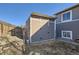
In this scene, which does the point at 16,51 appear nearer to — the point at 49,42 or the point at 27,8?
the point at 49,42

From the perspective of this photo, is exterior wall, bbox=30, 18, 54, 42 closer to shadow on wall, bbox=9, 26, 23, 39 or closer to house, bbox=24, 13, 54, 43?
house, bbox=24, 13, 54, 43

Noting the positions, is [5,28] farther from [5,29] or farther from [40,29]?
[40,29]

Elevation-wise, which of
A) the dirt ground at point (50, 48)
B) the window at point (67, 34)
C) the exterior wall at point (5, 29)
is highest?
the exterior wall at point (5, 29)

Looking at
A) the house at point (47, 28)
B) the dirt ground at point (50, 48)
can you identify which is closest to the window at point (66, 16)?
the house at point (47, 28)

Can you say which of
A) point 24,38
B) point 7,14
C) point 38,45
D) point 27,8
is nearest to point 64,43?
point 38,45

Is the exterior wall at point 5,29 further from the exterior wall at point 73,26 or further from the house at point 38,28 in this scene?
the exterior wall at point 73,26

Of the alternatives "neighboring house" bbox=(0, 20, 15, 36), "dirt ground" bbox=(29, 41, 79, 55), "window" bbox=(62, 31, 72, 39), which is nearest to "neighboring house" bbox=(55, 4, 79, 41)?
"window" bbox=(62, 31, 72, 39)
